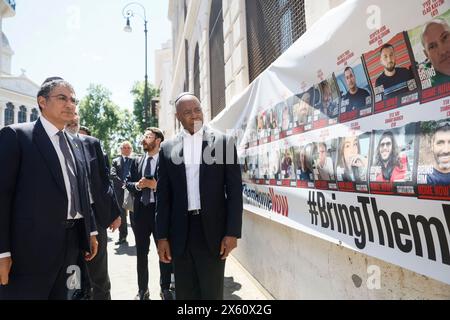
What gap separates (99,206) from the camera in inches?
125

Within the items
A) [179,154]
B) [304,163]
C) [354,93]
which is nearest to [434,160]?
[354,93]

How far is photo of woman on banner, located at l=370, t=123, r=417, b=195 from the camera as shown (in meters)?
1.68

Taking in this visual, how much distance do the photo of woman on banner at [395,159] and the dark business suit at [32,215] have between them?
205 cm

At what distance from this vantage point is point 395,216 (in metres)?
1.77

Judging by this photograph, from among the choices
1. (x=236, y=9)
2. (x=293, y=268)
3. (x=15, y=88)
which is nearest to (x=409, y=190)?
(x=293, y=268)

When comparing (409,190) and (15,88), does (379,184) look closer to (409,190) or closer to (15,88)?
(409,190)

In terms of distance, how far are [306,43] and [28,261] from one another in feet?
8.63

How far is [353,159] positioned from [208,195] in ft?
3.50

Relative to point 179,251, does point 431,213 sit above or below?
above

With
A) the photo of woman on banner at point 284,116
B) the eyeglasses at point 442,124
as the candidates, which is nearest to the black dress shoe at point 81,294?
the photo of woman on banner at point 284,116

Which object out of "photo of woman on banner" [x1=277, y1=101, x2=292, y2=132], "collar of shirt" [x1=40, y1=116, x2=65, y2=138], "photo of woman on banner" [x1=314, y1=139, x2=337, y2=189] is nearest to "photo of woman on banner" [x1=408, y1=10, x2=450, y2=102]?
"photo of woman on banner" [x1=314, y1=139, x2=337, y2=189]

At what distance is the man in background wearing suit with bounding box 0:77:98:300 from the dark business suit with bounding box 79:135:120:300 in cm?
74

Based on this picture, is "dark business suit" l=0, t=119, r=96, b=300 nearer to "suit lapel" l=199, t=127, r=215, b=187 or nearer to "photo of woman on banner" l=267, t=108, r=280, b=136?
"suit lapel" l=199, t=127, r=215, b=187

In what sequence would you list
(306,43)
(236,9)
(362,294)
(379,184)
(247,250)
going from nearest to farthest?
(379,184)
(362,294)
(306,43)
(247,250)
(236,9)
